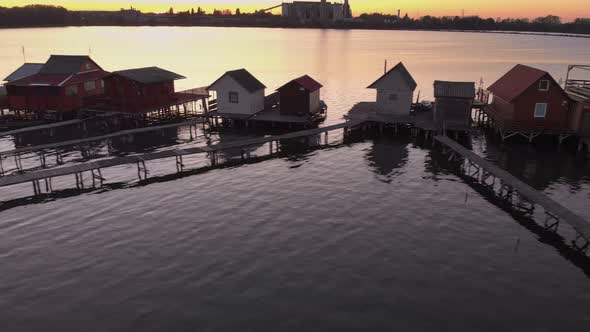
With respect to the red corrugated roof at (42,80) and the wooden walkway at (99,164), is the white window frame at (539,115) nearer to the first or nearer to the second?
the wooden walkway at (99,164)

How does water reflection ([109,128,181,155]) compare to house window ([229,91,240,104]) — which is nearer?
water reflection ([109,128,181,155])

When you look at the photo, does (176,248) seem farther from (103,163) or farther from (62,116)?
(62,116)

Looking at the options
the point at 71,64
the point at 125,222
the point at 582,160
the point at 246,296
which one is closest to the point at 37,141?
the point at 71,64

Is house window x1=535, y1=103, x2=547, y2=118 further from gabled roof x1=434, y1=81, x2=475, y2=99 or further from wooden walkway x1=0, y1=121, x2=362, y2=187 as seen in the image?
wooden walkway x1=0, y1=121, x2=362, y2=187

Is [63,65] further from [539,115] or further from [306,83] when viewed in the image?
[539,115]

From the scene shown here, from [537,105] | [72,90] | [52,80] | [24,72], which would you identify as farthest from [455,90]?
[24,72]

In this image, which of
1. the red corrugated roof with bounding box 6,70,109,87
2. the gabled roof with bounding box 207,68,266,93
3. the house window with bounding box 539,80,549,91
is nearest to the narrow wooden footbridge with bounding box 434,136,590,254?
the house window with bounding box 539,80,549,91

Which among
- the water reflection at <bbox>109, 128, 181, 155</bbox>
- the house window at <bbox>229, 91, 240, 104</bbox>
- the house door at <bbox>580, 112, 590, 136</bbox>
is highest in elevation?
the house window at <bbox>229, 91, 240, 104</bbox>

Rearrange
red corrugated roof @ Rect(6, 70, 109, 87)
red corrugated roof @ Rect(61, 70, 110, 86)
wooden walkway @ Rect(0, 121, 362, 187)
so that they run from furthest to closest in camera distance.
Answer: red corrugated roof @ Rect(61, 70, 110, 86), red corrugated roof @ Rect(6, 70, 109, 87), wooden walkway @ Rect(0, 121, 362, 187)
